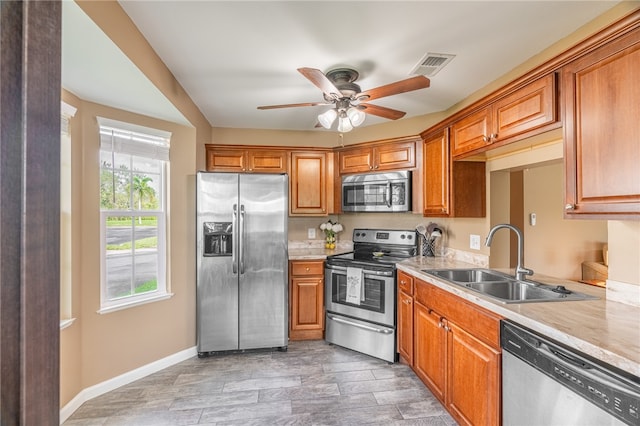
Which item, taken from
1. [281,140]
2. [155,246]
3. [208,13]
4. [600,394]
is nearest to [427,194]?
[281,140]

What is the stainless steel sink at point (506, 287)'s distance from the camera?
5.79ft

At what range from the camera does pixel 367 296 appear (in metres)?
3.04

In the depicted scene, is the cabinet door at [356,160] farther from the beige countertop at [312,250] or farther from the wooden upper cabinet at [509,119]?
the wooden upper cabinet at [509,119]

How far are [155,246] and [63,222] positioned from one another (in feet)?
2.52

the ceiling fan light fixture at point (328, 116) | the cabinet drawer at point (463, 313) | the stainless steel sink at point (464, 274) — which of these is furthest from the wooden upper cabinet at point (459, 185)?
the ceiling fan light fixture at point (328, 116)

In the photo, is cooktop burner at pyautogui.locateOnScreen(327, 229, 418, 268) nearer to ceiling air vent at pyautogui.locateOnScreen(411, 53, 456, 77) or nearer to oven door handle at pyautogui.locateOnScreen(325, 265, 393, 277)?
oven door handle at pyautogui.locateOnScreen(325, 265, 393, 277)

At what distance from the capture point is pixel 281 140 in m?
3.97

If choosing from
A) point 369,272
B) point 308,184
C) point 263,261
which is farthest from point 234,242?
point 369,272

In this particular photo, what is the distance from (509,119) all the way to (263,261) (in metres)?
2.36

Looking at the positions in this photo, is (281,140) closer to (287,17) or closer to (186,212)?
(186,212)

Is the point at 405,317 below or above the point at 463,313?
below

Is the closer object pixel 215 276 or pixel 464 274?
pixel 464 274

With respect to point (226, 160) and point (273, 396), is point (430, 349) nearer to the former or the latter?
A: point (273, 396)

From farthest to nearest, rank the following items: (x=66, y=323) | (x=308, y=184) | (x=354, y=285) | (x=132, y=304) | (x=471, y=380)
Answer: (x=308, y=184), (x=354, y=285), (x=132, y=304), (x=66, y=323), (x=471, y=380)
